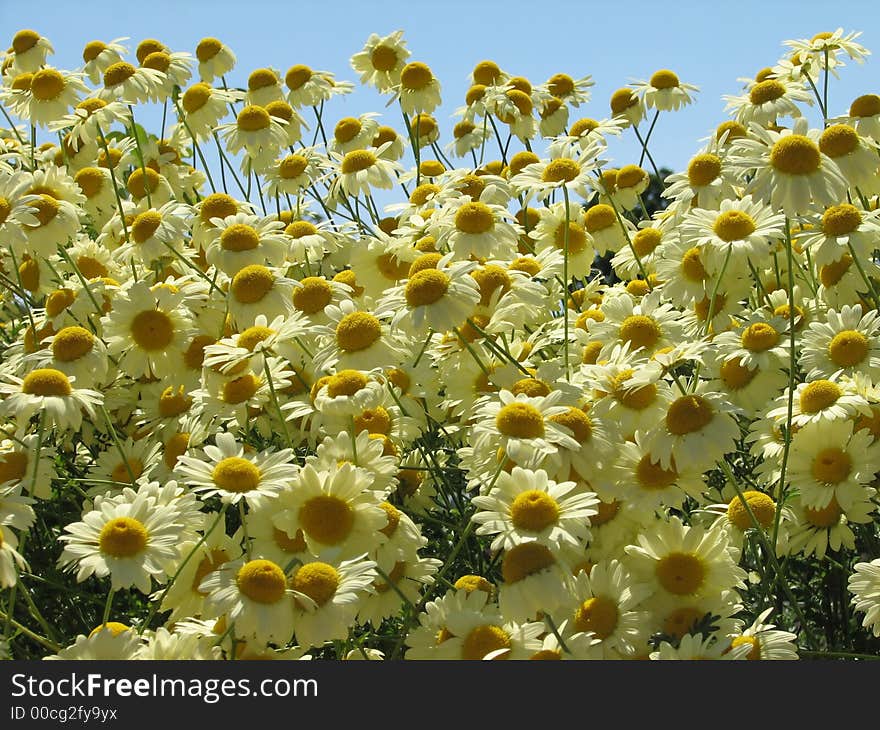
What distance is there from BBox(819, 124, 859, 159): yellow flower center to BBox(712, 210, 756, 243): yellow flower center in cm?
31

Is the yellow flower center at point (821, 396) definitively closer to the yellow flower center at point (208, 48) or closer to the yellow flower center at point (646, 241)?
the yellow flower center at point (646, 241)

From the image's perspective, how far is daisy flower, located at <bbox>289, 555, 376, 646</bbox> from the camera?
2.14 meters

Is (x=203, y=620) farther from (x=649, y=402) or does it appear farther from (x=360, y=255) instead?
(x=360, y=255)

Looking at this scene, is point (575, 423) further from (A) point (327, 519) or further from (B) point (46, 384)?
(B) point (46, 384)

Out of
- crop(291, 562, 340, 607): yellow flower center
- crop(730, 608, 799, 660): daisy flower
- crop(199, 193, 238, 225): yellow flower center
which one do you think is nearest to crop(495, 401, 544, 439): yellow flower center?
crop(291, 562, 340, 607): yellow flower center

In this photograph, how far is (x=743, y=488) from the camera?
304cm

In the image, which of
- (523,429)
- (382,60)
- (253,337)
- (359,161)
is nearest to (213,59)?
(382,60)

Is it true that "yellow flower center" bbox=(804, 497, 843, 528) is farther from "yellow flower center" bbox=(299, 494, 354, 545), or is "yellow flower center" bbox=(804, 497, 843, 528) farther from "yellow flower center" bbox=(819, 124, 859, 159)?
"yellow flower center" bbox=(299, 494, 354, 545)

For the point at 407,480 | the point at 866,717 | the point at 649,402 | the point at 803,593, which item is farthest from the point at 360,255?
the point at 866,717

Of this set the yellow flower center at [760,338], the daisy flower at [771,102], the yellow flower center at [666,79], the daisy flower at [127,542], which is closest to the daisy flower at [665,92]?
the yellow flower center at [666,79]

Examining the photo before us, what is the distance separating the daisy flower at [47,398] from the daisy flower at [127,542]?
483 millimetres

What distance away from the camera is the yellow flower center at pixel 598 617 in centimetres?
234

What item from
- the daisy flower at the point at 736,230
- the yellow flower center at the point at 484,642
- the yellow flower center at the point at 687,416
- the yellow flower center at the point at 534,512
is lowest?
the yellow flower center at the point at 484,642

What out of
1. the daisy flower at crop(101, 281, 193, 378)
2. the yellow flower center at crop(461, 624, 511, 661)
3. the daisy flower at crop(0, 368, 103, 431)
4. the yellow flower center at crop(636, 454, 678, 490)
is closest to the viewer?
the yellow flower center at crop(461, 624, 511, 661)
